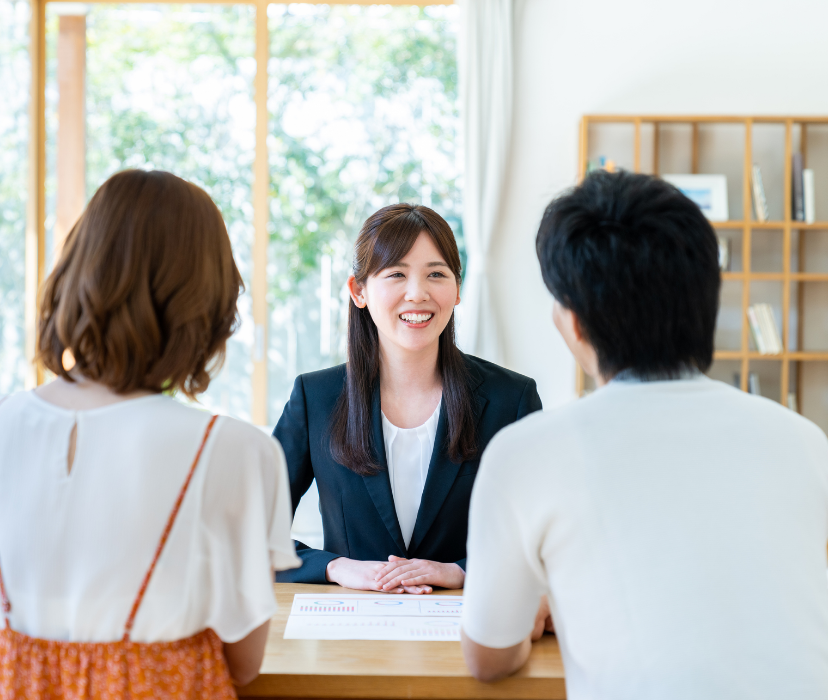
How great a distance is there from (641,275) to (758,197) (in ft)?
10.5

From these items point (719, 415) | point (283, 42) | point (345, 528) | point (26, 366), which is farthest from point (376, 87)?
point (719, 415)

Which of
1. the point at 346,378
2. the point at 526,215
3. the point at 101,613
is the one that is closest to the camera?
the point at 101,613

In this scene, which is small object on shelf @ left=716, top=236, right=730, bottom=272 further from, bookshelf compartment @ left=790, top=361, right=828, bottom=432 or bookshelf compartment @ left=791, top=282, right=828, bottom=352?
bookshelf compartment @ left=790, top=361, right=828, bottom=432

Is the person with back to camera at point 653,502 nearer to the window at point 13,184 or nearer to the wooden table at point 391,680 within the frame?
the wooden table at point 391,680

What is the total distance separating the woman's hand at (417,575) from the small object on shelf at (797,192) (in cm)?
305

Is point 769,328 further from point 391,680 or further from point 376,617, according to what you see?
point 391,680

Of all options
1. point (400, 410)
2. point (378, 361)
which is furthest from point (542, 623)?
point (378, 361)

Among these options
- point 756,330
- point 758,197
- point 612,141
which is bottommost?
point 756,330

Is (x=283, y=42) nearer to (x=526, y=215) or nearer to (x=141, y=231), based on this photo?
(x=526, y=215)

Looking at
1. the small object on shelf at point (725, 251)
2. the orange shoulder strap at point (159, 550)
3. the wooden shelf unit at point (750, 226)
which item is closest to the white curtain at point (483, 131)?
the wooden shelf unit at point (750, 226)

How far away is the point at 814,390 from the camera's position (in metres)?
3.94

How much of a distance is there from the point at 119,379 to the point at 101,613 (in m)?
0.27

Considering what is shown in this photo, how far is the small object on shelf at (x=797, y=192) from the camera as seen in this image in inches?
145

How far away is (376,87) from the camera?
13.4 ft
